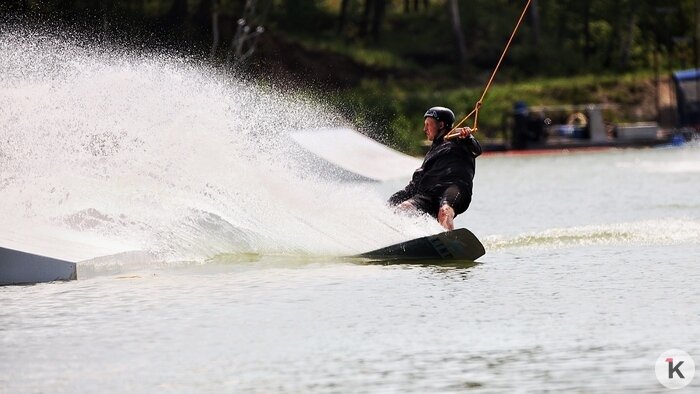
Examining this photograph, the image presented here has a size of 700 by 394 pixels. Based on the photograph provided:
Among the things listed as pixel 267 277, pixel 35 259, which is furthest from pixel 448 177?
pixel 35 259

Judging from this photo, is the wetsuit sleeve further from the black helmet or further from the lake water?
the black helmet

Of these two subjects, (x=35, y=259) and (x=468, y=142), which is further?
(x=468, y=142)

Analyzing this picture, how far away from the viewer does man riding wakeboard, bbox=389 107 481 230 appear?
573 inches

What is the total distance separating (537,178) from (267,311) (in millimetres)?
21253

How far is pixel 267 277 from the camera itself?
43.4 feet

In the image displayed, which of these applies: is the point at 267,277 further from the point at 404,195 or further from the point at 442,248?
the point at 404,195

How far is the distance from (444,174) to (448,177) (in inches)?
2.1

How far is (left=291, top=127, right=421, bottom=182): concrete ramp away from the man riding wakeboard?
1502 cm

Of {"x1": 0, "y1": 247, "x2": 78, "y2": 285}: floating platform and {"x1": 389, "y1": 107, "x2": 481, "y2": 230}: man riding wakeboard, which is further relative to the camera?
{"x1": 389, "y1": 107, "x2": 481, "y2": 230}: man riding wakeboard

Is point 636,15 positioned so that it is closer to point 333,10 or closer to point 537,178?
point 333,10

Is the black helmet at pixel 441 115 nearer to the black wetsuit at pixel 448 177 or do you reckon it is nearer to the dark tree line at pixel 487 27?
the black wetsuit at pixel 448 177

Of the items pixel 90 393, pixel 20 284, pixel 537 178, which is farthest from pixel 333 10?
pixel 90 393

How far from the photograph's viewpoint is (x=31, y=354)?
9703 millimetres

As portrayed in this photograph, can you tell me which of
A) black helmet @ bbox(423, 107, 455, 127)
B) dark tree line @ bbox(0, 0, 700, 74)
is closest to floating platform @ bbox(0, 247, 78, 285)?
black helmet @ bbox(423, 107, 455, 127)
